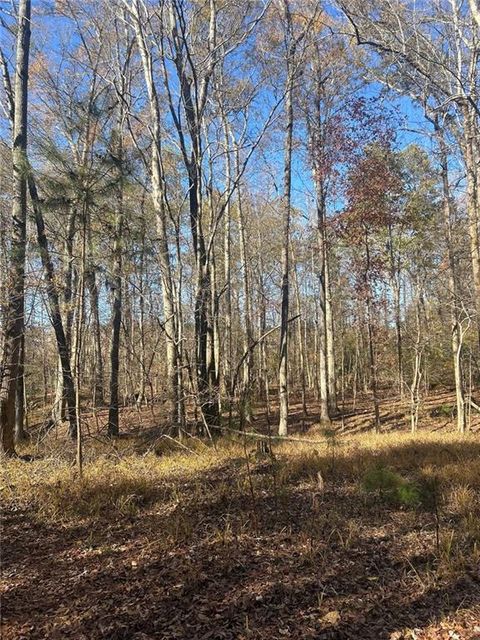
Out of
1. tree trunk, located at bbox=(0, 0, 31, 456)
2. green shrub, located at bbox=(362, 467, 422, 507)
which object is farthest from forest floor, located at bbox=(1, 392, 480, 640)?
tree trunk, located at bbox=(0, 0, 31, 456)

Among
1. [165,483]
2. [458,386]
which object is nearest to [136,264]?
[165,483]

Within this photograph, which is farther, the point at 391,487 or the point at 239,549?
the point at 391,487

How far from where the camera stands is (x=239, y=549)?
152 inches

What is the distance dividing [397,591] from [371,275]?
36.9 feet

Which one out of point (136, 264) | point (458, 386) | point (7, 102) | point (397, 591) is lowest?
point (397, 591)

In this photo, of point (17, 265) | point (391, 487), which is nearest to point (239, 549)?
point (391, 487)

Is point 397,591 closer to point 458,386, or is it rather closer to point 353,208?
point 458,386

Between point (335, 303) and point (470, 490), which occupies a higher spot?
point (335, 303)

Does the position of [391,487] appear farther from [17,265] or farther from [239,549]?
[17,265]

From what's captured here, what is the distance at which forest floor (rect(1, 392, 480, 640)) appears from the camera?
291cm

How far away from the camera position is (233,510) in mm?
4668

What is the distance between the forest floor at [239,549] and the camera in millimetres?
2910

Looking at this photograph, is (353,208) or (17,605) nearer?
(17,605)

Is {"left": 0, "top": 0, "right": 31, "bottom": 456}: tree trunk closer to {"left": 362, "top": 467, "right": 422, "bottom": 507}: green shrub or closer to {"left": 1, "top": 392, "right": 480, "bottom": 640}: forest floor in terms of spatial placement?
{"left": 1, "top": 392, "right": 480, "bottom": 640}: forest floor
